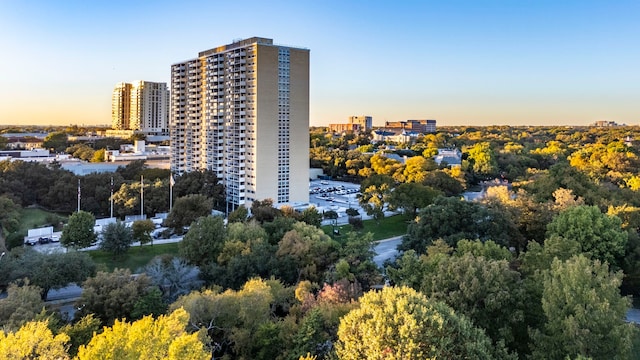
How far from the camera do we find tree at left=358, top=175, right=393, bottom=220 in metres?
39.8

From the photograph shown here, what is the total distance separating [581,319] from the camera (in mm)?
13852

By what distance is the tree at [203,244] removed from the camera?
24.9 meters

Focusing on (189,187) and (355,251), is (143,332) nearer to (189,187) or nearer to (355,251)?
(355,251)

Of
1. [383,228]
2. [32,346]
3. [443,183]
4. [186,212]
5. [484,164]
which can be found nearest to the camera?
[32,346]

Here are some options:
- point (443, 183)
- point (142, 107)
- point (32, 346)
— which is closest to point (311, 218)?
point (443, 183)

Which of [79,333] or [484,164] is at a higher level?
[484,164]

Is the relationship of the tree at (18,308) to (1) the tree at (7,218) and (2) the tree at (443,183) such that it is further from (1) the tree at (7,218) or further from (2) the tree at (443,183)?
(2) the tree at (443,183)

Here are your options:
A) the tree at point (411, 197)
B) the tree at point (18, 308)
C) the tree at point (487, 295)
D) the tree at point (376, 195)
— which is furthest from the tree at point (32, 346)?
the tree at point (376, 195)

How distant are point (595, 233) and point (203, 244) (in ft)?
64.6

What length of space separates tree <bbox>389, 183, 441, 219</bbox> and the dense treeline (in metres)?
7.63

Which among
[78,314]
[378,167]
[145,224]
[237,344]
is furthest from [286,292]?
[378,167]

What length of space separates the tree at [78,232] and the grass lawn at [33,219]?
7108mm

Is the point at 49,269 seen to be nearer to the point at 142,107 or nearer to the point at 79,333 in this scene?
the point at 79,333

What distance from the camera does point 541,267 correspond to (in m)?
19.2
